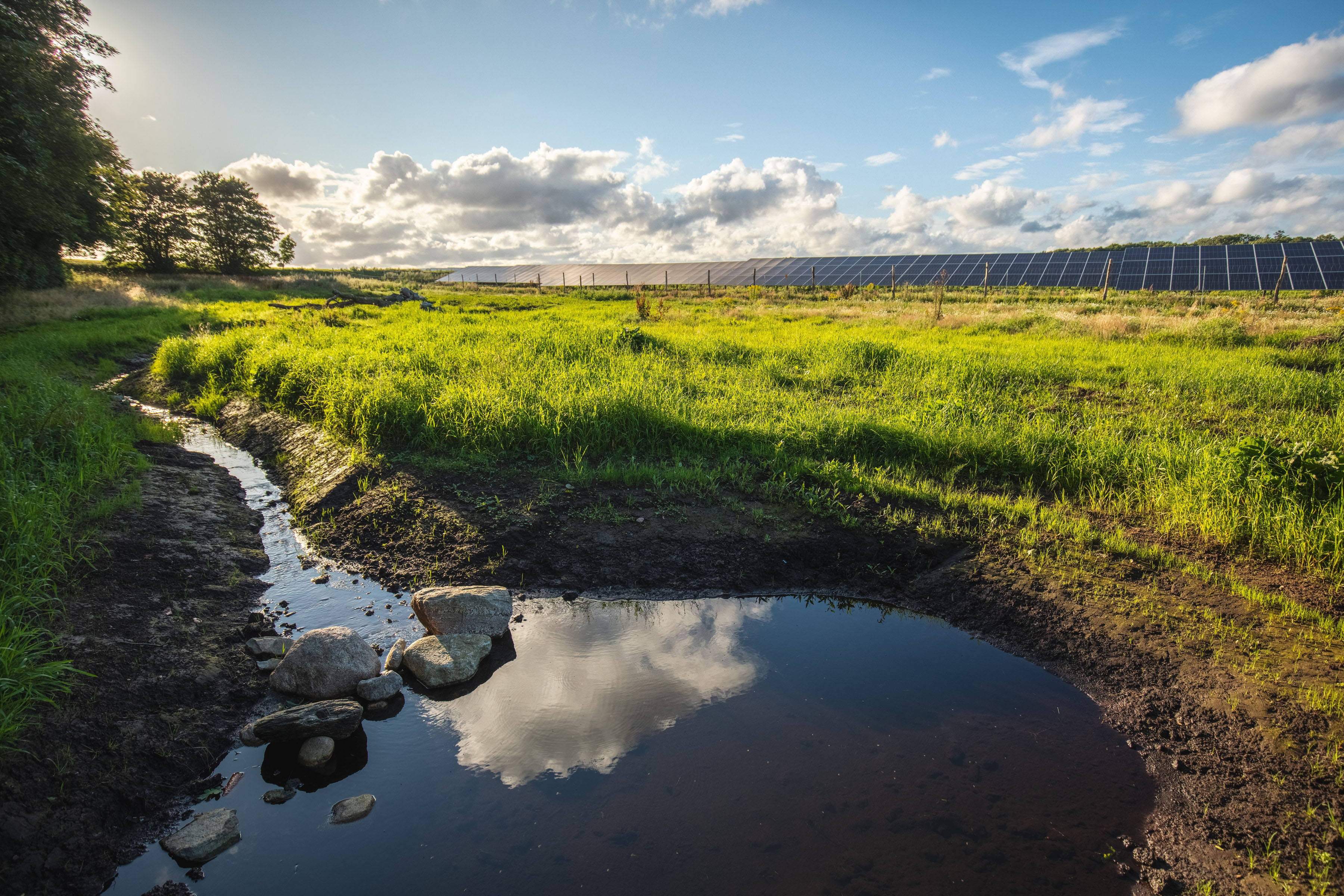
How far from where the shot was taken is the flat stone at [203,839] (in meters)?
3.09

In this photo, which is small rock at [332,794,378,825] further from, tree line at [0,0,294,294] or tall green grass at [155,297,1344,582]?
tree line at [0,0,294,294]

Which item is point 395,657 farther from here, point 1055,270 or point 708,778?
point 1055,270

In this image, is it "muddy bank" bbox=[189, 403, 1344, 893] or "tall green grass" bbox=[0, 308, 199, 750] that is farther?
"tall green grass" bbox=[0, 308, 199, 750]

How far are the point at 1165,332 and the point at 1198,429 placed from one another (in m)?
8.96

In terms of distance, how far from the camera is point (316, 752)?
3.75 meters

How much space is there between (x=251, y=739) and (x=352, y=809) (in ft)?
3.22

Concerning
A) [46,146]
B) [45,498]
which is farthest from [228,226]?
[45,498]

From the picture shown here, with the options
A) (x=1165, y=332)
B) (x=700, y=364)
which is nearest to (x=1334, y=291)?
(x=1165, y=332)

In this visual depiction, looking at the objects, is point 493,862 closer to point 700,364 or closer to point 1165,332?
point 700,364

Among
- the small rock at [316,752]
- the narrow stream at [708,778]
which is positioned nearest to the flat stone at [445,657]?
the narrow stream at [708,778]

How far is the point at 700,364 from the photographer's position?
40.3 ft

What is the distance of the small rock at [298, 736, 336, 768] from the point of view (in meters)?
3.72

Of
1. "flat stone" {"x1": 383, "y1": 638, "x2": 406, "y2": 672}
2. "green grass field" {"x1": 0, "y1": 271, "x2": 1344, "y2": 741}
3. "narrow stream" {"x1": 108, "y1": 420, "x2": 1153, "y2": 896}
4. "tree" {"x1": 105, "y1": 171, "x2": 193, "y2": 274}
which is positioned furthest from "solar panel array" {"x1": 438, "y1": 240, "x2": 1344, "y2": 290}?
"flat stone" {"x1": 383, "y1": 638, "x2": 406, "y2": 672}

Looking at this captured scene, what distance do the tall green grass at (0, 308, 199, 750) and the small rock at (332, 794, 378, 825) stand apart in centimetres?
166
